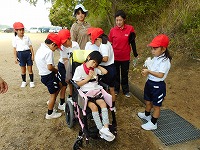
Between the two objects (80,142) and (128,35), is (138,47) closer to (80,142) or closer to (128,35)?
(128,35)

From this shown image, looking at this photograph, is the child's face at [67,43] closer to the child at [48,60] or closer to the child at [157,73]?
the child at [48,60]

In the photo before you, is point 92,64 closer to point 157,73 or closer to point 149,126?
point 157,73

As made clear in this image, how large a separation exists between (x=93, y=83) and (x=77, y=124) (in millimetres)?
887

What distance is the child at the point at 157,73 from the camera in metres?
2.95

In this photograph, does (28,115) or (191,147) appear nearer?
(191,147)

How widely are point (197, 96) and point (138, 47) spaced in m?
3.62

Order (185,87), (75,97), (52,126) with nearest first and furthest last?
(75,97)
(52,126)
(185,87)

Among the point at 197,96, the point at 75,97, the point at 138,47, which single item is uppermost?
the point at 138,47

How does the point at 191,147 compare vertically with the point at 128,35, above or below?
below

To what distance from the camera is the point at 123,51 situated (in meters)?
4.21

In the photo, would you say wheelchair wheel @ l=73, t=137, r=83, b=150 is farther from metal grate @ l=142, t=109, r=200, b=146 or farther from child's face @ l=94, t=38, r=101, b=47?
child's face @ l=94, t=38, r=101, b=47

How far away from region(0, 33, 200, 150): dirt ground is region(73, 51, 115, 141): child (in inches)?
16.9

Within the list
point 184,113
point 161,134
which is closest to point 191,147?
point 161,134

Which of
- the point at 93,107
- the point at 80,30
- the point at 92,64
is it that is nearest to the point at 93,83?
the point at 92,64
